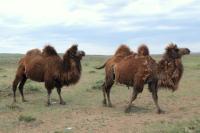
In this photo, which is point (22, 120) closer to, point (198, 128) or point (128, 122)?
point (128, 122)

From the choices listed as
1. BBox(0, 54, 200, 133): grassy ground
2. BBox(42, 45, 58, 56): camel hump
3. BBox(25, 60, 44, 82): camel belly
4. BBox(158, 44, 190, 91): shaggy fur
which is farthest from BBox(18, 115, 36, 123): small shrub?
BBox(42, 45, 58, 56): camel hump

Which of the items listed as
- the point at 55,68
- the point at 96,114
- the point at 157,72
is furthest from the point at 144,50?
the point at 55,68

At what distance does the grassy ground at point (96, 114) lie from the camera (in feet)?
A: 37.3

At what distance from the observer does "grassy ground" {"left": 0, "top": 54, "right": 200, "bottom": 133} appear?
1138 centimetres

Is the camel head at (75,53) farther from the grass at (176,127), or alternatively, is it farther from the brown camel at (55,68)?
the grass at (176,127)

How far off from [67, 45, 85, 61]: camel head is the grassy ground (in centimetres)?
166

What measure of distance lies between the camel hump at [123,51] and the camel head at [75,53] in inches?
52.4

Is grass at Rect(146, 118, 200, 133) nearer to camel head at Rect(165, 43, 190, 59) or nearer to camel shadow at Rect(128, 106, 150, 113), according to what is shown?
camel shadow at Rect(128, 106, 150, 113)

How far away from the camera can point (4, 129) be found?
464 inches

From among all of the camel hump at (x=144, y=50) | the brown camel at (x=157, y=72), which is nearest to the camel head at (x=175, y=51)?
the brown camel at (x=157, y=72)

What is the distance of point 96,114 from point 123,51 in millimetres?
2604

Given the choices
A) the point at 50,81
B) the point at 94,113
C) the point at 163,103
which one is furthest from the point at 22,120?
the point at 163,103

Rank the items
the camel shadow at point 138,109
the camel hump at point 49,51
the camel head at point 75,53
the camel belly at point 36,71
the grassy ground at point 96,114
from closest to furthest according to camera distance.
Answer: the grassy ground at point 96,114, the camel shadow at point 138,109, the camel head at point 75,53, the camel belly at point 36,71, the camel hump at point 49,51

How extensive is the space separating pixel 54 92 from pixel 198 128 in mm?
10070
